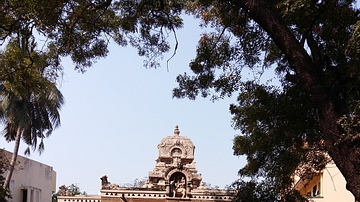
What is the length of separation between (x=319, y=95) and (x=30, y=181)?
62.3 ft

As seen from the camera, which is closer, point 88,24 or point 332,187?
point 88,24

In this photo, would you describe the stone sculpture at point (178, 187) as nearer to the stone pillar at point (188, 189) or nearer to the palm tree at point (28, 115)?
the stone pillar at point (188, 189)

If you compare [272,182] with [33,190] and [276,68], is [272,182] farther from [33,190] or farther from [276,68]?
[33,190]

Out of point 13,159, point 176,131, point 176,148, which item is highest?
point 176,131

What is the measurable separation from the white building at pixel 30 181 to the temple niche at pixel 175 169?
5.63 meters

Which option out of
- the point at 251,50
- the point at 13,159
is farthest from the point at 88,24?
the point at 13,159

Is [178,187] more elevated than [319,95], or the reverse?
[319,95]

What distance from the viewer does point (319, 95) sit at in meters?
9.08

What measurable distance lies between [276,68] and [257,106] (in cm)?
113

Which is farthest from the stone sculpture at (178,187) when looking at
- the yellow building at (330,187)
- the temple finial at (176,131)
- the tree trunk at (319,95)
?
the tree trunk at (319,95)

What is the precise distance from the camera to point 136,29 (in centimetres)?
1282

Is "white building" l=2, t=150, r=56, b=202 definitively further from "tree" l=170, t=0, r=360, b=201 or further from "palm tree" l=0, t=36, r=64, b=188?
"tree" l=170, t=0, r=360, b=201

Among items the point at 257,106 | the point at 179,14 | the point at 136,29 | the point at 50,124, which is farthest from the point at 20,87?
the point at 50,124

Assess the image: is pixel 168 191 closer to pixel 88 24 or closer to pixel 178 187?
pixel 178 187
